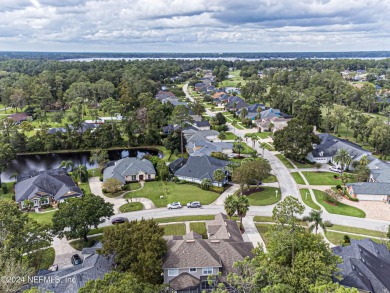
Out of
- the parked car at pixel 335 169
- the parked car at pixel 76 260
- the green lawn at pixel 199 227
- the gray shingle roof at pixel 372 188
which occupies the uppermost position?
the gray shingle roof at pixel 372 188

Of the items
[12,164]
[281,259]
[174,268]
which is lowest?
[12,164]

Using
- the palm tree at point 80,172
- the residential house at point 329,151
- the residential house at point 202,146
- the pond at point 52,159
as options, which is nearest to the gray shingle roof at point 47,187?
the palm tree at point 80,172

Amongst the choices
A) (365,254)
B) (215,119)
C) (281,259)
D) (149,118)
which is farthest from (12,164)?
(365,254)

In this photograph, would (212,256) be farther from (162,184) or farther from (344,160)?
(344,160)

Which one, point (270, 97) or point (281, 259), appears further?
point (270, 97)

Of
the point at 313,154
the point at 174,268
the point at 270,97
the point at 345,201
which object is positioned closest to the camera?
the point at 174,268

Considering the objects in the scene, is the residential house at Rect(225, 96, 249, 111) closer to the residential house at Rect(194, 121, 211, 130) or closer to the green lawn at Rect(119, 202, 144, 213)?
the residential house at Rect(194, 121, 211, 130)

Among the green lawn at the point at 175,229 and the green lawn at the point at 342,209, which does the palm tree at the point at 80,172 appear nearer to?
the green lawn at the point at 175,229
